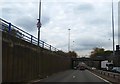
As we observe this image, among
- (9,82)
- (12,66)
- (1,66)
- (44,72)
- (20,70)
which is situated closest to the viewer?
(1,66)

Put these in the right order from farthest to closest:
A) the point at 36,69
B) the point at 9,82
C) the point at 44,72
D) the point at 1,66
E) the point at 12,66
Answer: the point at 44,72 → the point at 36,69 → the point at 12,66 → the point at 9,82 → the point at 1,66

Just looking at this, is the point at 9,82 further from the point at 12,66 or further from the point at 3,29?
the point at 3,29

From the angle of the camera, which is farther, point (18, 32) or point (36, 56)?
point (36, 56)

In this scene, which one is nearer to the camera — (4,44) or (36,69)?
(4,44)

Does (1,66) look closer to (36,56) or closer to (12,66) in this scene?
(12,66)

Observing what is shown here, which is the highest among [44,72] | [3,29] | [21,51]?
[3,29]

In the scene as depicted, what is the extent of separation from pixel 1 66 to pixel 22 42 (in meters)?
8.22

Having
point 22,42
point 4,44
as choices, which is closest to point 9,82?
point 4,44

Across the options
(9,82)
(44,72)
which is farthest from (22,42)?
(44,72)

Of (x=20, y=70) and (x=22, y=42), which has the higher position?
(x=22, y=42)

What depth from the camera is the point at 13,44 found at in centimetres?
2667

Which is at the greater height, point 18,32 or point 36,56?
point 18,32

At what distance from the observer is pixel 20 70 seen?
29047 mm

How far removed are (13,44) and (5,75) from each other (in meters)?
4.06
